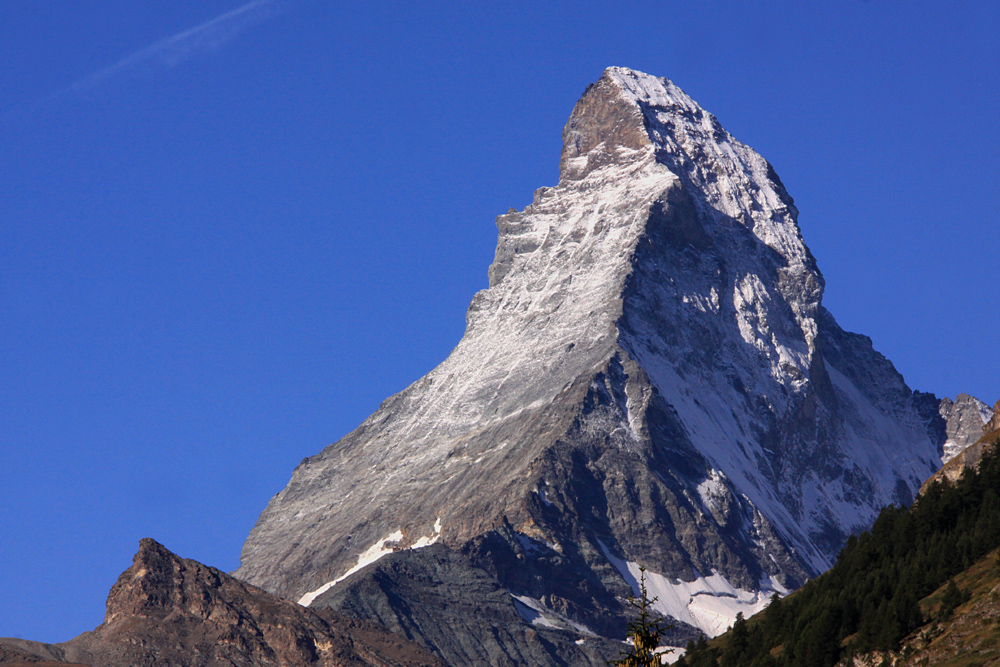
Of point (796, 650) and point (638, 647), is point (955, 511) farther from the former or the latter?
point (638, 647)

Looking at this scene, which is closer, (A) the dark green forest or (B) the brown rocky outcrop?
(A) the dark green forest

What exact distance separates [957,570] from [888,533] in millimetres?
21814

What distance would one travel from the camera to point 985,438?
143 meters

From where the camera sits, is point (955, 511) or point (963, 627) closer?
point (963, 627)

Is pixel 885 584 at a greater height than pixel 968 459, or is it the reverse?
pixel 968 459

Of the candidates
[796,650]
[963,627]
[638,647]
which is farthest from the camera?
[796,650]

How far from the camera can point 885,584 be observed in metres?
132

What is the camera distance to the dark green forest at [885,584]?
125 meters

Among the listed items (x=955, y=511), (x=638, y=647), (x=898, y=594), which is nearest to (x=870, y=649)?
(x=898, y=594)

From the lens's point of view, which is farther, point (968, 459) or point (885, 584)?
point (968, 459)

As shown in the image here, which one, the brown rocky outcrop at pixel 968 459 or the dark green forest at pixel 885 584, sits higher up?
the brown rocky outcrop at pixel 968 459

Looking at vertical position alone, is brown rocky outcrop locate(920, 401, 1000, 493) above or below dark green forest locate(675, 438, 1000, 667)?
above

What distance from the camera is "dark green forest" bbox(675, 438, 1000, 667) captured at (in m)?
125

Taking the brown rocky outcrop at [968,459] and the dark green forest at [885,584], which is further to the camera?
the brown rocky outcrop at [968,459]
